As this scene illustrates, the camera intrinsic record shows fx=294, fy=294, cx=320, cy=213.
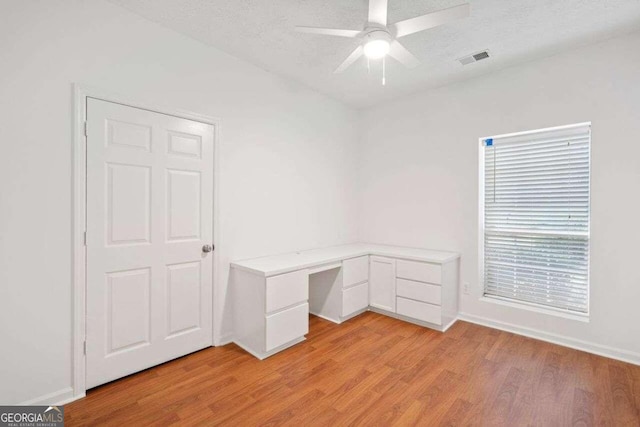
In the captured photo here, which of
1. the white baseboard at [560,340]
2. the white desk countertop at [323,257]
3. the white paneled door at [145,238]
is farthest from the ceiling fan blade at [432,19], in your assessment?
the white baseboard at [560,340]

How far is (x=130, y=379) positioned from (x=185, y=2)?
9.27 feet

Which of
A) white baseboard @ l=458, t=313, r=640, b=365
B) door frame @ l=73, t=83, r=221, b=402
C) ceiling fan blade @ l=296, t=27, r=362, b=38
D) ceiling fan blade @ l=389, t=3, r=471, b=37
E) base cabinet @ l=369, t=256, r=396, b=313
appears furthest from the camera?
base cabinet @ l=369, t=256, r=396, b=313

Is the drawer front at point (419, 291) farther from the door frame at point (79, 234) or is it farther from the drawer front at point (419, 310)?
the door frame at point (79, 234)

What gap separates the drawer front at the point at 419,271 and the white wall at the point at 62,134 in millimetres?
1544

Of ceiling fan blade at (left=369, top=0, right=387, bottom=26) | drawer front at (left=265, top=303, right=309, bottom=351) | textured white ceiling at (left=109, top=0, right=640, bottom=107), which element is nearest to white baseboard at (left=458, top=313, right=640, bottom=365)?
drawer front at (left=265, top=303, right=309, bottom=351)

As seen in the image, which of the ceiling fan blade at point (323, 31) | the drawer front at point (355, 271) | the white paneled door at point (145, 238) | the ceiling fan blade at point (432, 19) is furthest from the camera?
the drawer front at point (355, 271)

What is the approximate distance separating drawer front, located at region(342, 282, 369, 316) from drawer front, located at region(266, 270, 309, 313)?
0.66 m

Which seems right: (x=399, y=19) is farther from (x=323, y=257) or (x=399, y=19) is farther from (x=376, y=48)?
(x=323, y=257)

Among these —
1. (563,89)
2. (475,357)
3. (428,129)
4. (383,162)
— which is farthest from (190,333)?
(563,89)

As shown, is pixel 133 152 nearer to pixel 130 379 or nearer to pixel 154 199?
pixel 154 199

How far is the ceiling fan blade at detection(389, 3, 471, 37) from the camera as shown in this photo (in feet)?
5.42

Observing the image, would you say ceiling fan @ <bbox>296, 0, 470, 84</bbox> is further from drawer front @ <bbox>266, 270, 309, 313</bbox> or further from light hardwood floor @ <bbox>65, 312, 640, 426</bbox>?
light hardwood floor @ <bbox>65, 312, 640, 426</bbox>

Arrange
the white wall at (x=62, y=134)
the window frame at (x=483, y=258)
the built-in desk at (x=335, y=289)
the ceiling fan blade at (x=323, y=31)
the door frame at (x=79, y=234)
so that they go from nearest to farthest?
the white wall at (x=62, y=134), the ceiling fan blade at (x=323, y=31), the door frame at (x=79, y=234), the built-in desk at (x=335, y=289), the window frame at (x=483, y=258)

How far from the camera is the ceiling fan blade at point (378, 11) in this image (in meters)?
1.80
